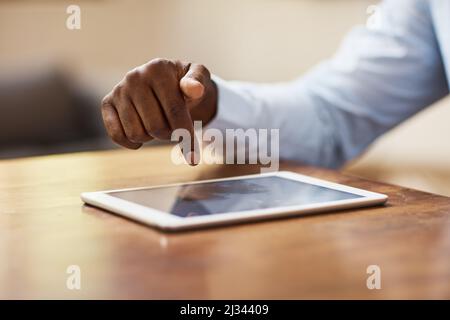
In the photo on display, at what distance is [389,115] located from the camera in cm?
122

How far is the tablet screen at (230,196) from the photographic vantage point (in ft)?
1.95

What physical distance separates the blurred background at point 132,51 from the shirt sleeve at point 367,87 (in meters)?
0.99

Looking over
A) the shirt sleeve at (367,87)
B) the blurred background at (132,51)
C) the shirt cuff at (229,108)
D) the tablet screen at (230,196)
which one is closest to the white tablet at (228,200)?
the tablet screen at (230,196)

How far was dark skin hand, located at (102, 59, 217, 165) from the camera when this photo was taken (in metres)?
0.73

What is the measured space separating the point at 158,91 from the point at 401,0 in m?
0.62

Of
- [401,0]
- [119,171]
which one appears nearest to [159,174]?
[119,171]

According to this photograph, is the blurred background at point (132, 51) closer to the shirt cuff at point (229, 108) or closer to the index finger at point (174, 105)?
the shirt cuff at point (229, 108)

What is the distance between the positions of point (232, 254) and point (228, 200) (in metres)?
0.14

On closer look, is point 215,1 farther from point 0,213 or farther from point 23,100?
point 0,213

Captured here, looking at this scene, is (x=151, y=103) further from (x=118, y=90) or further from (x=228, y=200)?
(x=228, y=200)

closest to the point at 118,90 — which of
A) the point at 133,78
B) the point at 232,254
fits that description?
the point at 133,78

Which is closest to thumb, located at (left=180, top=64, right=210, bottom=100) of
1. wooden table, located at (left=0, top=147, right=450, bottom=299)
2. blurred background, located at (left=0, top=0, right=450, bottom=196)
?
wooden table, located at (left=0, top=147, right=450, bottom=299)

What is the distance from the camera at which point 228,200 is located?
622mm

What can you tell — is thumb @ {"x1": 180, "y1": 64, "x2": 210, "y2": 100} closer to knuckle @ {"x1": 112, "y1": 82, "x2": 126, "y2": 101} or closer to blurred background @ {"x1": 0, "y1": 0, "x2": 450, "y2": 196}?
knuckle @ {"x1": 112, "y1": 82, "x2": 126, "y2": 101}
